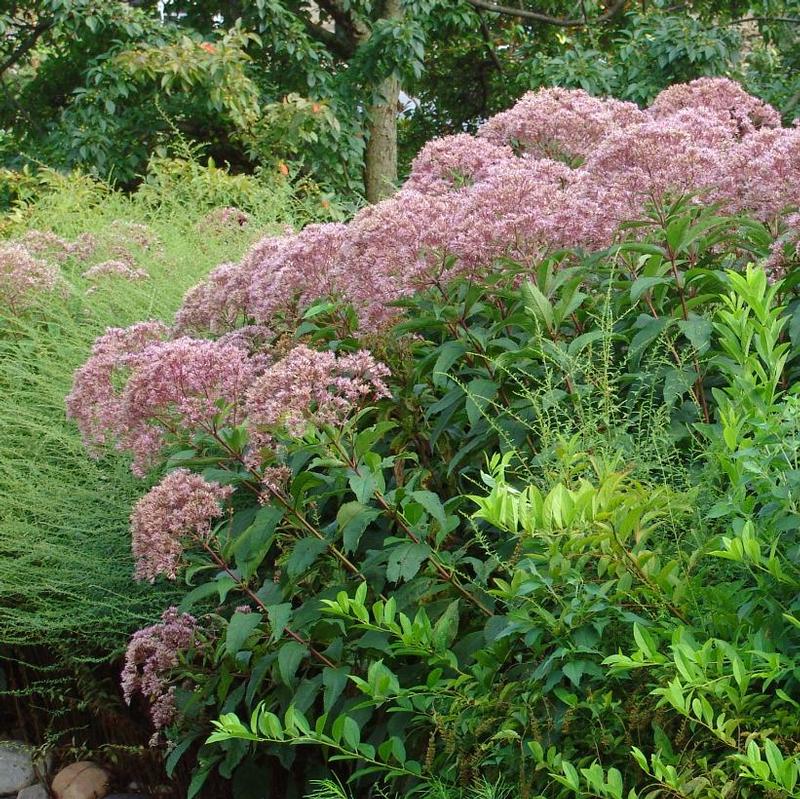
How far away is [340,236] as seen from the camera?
357cm

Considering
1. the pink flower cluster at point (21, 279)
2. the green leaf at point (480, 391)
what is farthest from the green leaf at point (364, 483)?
the pink flower cluster at point (21, 279)

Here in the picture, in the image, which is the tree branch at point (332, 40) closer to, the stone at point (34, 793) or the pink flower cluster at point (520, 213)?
the pink flower cluster at point (520, 213)

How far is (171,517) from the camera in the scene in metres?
2.75

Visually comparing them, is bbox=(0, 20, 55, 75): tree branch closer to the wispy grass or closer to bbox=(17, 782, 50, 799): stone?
the wispy grass

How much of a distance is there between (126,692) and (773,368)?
6.17 ft

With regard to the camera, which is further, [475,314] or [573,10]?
[573,10]

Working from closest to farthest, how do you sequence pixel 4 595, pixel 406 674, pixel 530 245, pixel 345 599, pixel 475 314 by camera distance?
pixel 345 599, pixel 406 674, pixel 530 245, pixel 475 314, pixel 4 595

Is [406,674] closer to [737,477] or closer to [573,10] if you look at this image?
[737,477]

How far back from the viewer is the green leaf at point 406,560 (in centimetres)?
264

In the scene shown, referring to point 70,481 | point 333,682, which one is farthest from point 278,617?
point 70,481

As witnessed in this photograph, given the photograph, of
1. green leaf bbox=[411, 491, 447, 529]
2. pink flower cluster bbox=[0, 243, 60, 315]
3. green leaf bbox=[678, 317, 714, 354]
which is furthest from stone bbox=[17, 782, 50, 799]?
green leaf bbox=[678, 317, 714, 354]

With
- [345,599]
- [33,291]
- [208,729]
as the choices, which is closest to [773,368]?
[345,599]

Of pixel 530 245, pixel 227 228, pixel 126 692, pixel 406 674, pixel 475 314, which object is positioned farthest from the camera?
pixel 227 228

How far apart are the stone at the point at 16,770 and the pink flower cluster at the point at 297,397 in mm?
2172
